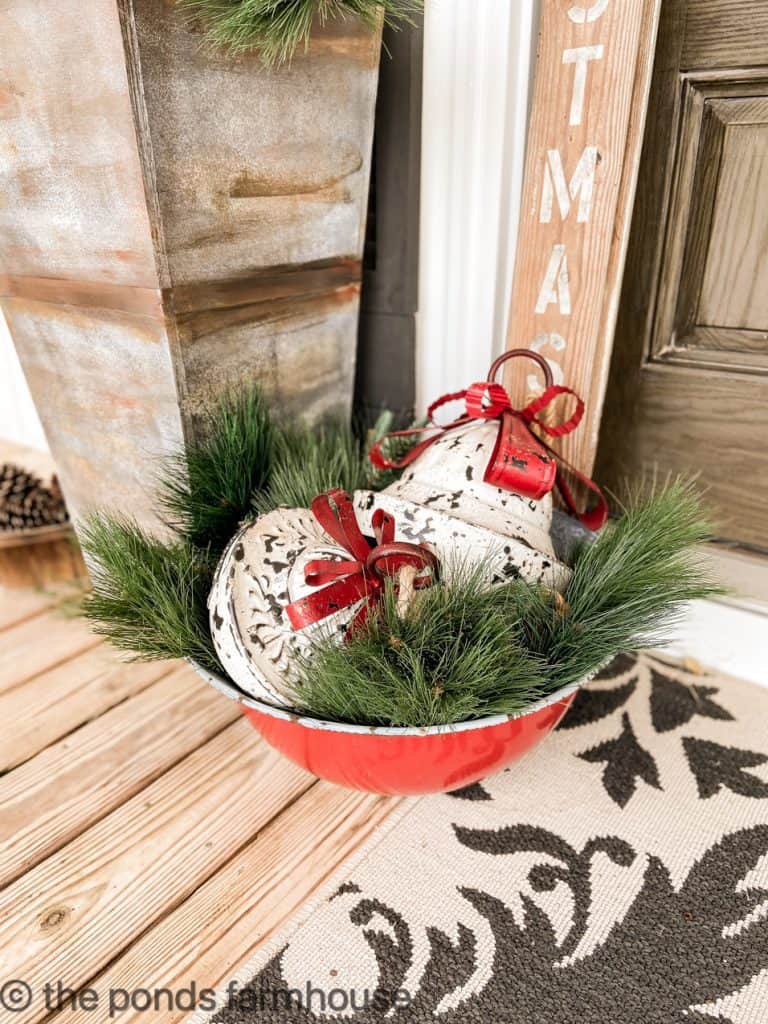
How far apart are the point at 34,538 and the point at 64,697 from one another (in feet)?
0.99

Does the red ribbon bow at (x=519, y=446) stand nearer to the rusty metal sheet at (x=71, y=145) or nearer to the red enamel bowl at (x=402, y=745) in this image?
the red enamel bowl at (x=402, y=745)

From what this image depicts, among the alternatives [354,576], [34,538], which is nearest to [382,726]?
[354,576]

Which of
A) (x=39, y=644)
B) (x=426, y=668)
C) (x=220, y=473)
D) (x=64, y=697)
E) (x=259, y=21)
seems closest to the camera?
(x=426, y=668)

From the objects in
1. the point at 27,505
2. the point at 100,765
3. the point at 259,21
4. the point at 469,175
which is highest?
the point at 259,21

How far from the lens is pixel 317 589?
59cm

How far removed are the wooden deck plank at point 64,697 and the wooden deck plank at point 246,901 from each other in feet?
0.87

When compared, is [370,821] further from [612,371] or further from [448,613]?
[612,371]

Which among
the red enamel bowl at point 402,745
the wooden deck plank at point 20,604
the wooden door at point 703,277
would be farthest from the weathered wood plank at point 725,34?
the wooden deck plank at point 20,604

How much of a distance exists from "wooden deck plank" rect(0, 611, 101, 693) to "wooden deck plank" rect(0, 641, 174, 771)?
0.02 meters

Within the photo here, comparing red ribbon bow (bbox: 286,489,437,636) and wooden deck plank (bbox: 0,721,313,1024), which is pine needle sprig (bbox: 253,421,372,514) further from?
wooden deck plank (bbox: 0,721,313,1024)

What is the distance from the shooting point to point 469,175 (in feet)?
2.94

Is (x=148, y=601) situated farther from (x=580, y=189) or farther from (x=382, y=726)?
(x=580, y=189)

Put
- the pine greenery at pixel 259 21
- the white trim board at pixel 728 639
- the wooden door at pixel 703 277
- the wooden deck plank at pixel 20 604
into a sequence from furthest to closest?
1. the wooden deck plank at pixel 20 604
2. the white trim board at pixel 728 639
3. the wooden door at pixel 703 277
4. the pine greenery at pixel 259 21

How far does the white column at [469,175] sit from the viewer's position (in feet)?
2.73
